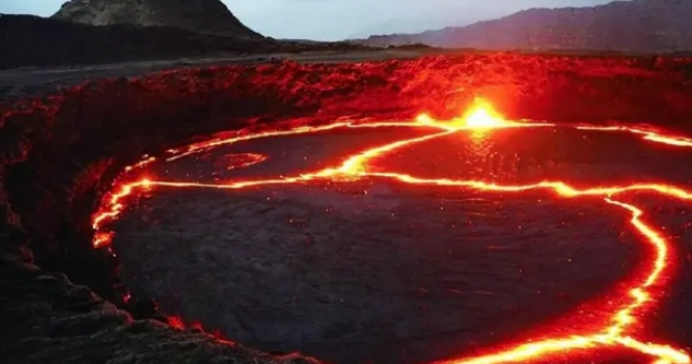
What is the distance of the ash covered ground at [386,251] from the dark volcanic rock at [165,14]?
899 centimetres

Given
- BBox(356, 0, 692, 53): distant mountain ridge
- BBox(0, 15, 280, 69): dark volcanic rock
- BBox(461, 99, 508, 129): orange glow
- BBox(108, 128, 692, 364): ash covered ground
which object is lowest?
BBox(108, 128, 692, 364): ash covered ground

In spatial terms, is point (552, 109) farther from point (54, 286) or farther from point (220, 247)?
point (54, 286)

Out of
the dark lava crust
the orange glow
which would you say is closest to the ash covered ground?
the dark lava crust

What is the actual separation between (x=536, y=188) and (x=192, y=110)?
4917mm

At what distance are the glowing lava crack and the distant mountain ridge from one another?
1071 cm

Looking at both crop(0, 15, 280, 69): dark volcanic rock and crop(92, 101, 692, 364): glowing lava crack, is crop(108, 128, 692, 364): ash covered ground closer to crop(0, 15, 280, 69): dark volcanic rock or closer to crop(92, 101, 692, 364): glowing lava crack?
crop(92, 101, 692, 364): glowing lava crack

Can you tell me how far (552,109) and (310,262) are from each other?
21.3ft

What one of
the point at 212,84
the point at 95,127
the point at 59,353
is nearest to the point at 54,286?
the point at 59,353

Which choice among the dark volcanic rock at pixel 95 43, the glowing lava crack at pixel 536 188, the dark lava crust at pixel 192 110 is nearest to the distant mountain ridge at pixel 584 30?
the dark lava crust at pixel 192 110

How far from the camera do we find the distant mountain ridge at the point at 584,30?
21.4 m

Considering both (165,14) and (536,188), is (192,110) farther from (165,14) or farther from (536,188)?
(165,14)

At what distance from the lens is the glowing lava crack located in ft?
13.7

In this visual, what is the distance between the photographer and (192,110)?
10508 millimetres

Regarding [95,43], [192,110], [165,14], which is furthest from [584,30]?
[192,110]
